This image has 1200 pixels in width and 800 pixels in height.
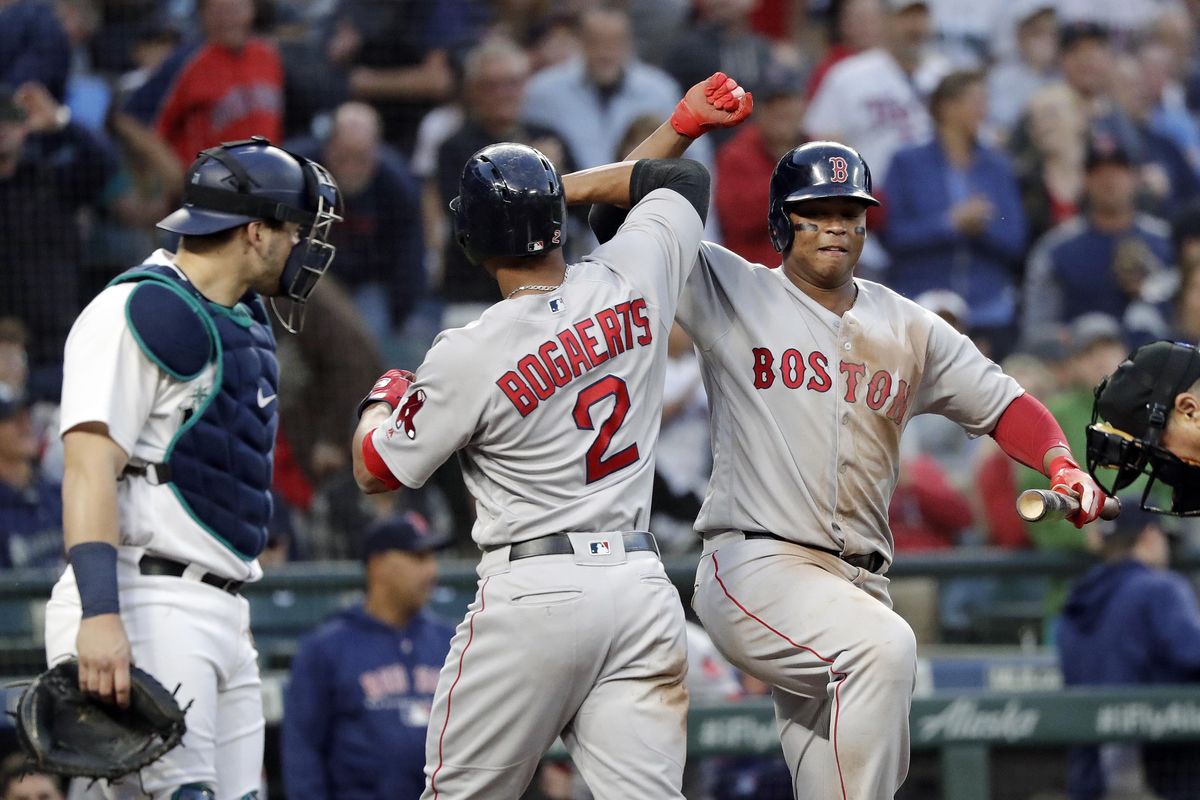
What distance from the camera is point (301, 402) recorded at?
766 centimetres

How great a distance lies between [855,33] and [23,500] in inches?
207

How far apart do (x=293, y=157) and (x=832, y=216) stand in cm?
125

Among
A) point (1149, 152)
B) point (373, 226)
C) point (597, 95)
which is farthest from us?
point (1149, 152)

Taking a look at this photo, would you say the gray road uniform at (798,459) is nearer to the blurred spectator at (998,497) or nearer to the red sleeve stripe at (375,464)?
the red sleeve stripe at (375,464)

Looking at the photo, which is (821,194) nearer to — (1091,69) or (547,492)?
(547,492)

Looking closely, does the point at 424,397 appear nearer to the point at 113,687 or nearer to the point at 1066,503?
the point at 113,687

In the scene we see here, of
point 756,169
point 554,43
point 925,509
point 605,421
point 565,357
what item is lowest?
point 925,509

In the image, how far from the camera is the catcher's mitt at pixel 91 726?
3688 millimetres

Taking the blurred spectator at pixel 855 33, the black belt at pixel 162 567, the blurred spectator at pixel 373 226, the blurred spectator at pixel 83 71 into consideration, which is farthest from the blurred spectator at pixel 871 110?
the black belt at pixel 162 567

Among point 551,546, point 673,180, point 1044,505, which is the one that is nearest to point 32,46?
point 673,180

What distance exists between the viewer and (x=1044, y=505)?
3.63 meters

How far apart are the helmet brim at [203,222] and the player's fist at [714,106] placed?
1004mm

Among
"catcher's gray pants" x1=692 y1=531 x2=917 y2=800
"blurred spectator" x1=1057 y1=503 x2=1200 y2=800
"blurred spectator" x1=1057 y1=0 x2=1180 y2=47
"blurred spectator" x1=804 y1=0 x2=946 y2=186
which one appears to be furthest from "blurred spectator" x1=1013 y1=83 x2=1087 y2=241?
"catcher's gray pants" x1=692 y1=531 x2=917 y2=800

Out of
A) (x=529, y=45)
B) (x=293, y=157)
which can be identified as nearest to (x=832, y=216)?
(x=293, y=157)
